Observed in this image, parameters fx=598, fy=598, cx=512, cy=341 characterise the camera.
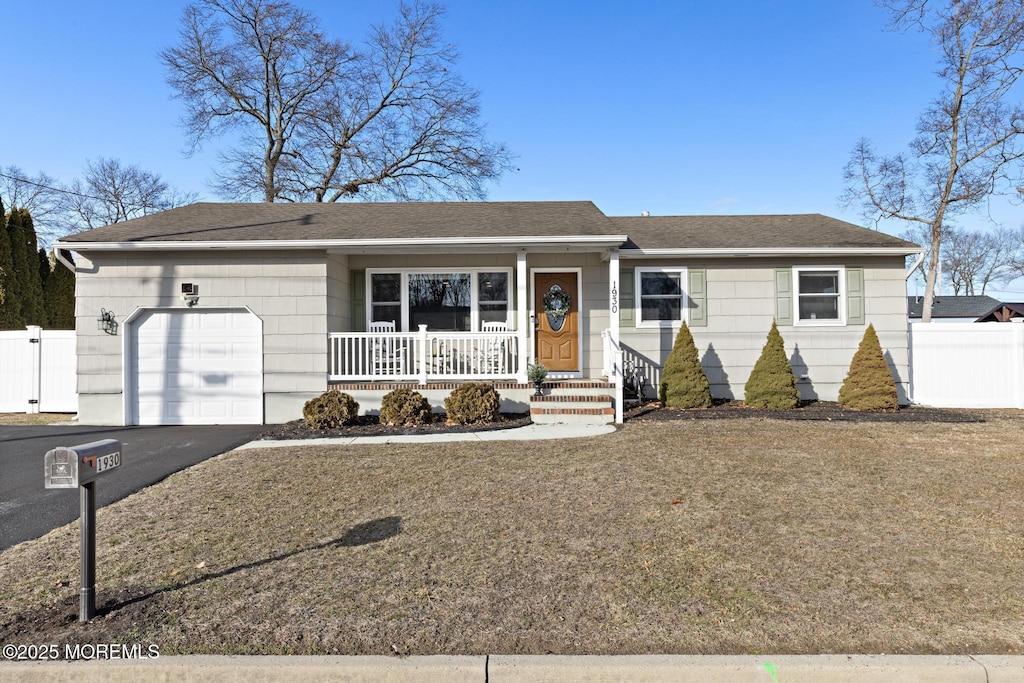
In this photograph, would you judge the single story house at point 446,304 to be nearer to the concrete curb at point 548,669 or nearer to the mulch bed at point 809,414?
the mulch bed at point 809,414

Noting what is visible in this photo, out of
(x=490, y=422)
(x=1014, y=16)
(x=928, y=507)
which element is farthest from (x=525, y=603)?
(x=1014, y=16)

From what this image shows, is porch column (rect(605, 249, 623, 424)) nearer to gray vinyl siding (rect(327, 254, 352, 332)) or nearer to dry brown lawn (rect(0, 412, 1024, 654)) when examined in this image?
dry brown lawn (rect(0, 412, 1024, 654))

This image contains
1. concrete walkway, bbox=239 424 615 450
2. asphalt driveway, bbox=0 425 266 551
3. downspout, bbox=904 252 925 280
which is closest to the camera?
asphalt driveway, bbox=0 425 266 551

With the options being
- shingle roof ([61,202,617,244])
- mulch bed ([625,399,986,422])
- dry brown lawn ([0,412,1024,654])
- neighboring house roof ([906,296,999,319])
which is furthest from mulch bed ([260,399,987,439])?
neighboring house roof ([906,296,999,319])

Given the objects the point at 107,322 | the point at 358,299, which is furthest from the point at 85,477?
the point at 358,299

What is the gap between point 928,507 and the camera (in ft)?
16.1

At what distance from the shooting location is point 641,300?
11.4 meters

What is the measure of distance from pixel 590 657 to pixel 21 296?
19.3 m

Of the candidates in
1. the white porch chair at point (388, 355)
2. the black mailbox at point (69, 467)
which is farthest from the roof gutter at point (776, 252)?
the black mailbox at point (69, 467)

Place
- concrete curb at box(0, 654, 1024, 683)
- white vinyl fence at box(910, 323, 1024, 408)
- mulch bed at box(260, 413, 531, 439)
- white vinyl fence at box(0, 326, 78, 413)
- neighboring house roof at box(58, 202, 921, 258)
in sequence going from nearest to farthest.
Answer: concrete curb at box(0, 654, 1024, 683), mulch bed at box(260, 413, 531, 439), neighboring house roof at box(58, 202, 921, 258), white vinyl fence at box(910, 323, 1024, 408), white vinyl fence at box(0, 326, 78, 413)

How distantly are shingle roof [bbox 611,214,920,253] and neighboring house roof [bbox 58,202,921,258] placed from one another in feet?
0.06

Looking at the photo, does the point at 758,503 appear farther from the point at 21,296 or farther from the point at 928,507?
the point at 21,296

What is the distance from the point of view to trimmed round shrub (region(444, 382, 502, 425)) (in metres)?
9.26

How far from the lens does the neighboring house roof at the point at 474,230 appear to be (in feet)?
33.3
